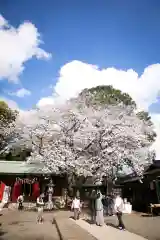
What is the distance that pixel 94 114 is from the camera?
28.2 m

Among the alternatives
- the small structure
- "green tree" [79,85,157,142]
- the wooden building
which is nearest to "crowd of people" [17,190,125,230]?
the wooden building

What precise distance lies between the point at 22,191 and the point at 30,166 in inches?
133

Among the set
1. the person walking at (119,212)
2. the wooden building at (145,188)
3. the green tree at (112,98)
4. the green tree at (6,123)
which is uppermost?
the green tree at (112,98)

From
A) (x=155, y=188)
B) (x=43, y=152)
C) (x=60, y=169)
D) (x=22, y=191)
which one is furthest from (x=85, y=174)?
(x=22, y=191)

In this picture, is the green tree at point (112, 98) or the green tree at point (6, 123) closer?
the green tree at point (6, 123)

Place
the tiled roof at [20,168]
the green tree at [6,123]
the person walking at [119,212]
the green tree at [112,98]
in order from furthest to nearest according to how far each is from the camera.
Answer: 1. the green tree at [112,98]
2. the tiled roof at [20,168]
3. the green tree at [6,123]
4. the person walking at [119,212]

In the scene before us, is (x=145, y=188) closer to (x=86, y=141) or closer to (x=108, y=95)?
(x=86, y=141)

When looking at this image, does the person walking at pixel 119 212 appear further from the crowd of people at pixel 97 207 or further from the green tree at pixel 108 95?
the green tree at pixel 108 95

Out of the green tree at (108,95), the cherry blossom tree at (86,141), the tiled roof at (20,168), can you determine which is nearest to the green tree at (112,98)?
the green tree at (108,95)

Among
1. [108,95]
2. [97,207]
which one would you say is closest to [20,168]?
[108,95]

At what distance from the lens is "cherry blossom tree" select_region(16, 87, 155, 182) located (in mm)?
26188

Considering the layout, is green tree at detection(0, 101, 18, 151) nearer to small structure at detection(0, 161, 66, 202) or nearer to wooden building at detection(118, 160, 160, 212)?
small structure at detection(0, 161, 66, 202)

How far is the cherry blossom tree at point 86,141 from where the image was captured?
26188mm

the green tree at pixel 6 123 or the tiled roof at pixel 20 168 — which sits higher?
the green tree at pixel 6 123
